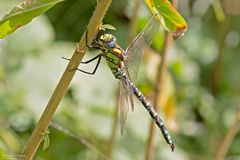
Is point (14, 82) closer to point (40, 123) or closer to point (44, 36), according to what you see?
point (44, 36)

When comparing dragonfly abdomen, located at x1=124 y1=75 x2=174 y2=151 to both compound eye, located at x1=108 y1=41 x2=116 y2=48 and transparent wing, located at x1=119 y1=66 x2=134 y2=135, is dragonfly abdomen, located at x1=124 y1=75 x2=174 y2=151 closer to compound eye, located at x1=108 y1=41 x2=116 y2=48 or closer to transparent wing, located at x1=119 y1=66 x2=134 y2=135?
transparent wing, located at x1=119 y1=66 x2=134 y2=135

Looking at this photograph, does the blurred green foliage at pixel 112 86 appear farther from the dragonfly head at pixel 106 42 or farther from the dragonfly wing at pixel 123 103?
the dragonfly head at pixel 106 42

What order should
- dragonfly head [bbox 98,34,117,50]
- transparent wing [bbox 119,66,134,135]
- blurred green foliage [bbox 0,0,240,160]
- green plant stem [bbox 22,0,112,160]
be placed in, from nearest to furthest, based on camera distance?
green plant stem [bbox 22,0,112,160], dragonfly head [bbox 98,34,117,50], transparent wing [bbox 119,66,134,135], blurred green foliage [bbox 0,0,240,160]

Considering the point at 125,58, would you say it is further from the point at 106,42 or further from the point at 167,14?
the point at 167,14

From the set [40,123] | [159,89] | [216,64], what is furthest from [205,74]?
[40,123]

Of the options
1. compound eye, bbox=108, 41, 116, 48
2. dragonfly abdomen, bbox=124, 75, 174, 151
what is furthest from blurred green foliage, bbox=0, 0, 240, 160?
compound eye, bbox=108, 41, 116, 48

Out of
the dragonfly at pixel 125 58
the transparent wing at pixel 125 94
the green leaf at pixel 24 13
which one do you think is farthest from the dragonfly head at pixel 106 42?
the green leaf at pixel 24 13
